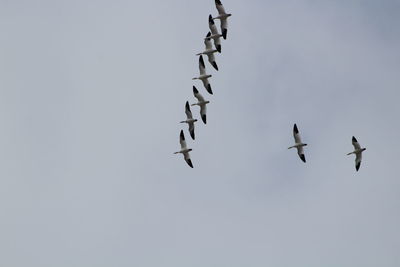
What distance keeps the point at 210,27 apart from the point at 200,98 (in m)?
11.0

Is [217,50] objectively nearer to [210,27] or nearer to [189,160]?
[210,27]

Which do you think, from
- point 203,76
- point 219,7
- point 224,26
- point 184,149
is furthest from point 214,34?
point 184,149

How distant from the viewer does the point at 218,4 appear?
6752 inches

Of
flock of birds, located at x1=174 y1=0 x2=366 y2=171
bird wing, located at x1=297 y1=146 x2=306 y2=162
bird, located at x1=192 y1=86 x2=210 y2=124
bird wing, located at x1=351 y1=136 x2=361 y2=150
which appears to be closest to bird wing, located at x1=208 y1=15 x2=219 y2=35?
flock of birds, located at x1=174 y1=0 x2=366 y2=171

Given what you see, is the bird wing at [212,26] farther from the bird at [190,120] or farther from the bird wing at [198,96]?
the bird at [190,120]

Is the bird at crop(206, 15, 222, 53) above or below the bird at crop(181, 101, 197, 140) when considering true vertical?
above

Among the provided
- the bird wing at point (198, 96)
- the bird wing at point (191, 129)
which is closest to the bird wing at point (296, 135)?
the bird wing at point (198, 96)

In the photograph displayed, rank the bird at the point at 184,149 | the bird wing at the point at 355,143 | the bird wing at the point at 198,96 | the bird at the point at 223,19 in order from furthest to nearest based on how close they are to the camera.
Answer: the bird at the point at 184,149, the bird wing at the point at 198,96, the bird wing at the point at 355,143, the bird at the point at 223,19

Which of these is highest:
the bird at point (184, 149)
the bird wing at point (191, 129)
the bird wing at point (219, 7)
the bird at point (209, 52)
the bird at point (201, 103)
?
the bird wing at point (219, 7)

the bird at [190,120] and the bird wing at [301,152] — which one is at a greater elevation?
the bird at [190,120]

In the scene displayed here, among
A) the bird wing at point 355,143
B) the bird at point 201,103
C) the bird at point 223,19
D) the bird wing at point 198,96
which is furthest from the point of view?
the bird wing at point 198,96

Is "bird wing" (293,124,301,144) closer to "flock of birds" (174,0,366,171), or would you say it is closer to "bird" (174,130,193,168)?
"flock of birds" (174,0,366,171)

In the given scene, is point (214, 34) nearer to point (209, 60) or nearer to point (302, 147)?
point (209, 60)

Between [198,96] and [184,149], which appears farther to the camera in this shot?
[184,149]
